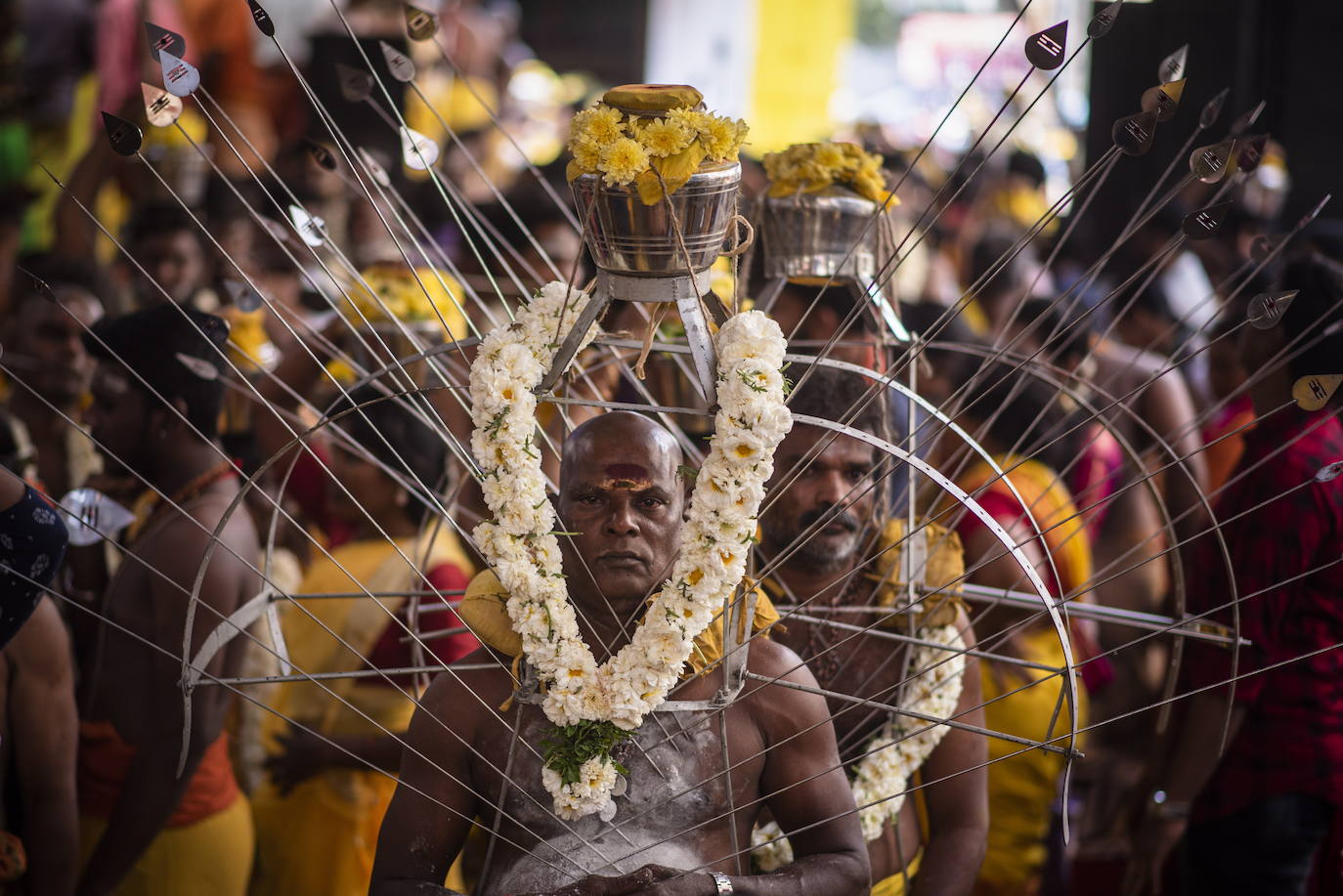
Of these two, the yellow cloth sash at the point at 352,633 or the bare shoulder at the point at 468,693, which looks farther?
the yellow cloth sash at the point at 352,633

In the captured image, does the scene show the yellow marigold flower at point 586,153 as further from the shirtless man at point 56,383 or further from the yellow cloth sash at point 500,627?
the shirtless man at point 56,383

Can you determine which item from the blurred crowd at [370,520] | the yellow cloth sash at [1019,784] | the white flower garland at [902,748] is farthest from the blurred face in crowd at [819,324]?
the yellow cloth sash at [1019,784]

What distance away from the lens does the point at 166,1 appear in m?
8.74

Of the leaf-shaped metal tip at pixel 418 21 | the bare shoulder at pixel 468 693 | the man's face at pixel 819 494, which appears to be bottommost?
the bare shoulder at pixel 468 693

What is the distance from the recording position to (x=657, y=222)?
2340 mm

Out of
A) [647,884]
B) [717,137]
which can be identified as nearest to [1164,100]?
[717,137]

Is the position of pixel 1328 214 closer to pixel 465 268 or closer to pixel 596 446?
pixel 465 268

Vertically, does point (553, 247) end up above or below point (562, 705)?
above

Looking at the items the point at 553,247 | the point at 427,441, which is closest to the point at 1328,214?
the point at 553,247

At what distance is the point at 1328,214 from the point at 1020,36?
13.5 metres

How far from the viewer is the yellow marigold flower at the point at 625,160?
2270 mm

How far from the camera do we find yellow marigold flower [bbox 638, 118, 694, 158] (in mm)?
2279

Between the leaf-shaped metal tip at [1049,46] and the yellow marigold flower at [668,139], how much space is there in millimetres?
566

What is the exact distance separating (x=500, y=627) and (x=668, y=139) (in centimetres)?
96
